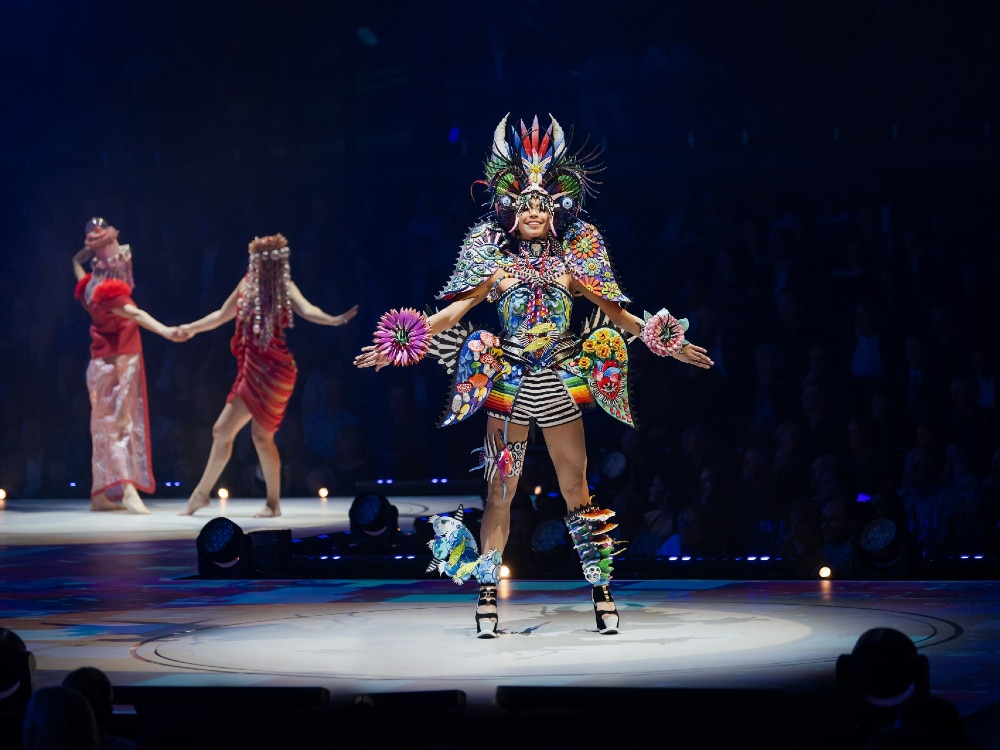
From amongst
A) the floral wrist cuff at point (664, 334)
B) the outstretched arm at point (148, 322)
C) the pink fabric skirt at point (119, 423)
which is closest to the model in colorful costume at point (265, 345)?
the outstretched arm at point (148, 322)

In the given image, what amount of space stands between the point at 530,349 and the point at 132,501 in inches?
237

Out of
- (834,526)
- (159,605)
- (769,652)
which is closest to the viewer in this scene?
(769,652)

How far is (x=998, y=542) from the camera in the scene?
6934 mm

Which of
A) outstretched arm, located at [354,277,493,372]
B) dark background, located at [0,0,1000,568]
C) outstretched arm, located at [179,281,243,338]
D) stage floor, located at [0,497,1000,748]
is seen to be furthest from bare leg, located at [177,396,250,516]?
outstretched arm, located at [354,277,493,372]

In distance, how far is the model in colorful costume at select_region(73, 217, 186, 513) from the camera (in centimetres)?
1090

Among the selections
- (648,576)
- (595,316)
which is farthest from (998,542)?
(595,316)

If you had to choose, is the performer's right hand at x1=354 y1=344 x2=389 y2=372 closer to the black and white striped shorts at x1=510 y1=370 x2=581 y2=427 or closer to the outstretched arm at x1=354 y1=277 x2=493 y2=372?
the outstretched arm at x1=354 y1=277 x2=493 y2=372

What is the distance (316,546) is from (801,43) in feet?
19.2

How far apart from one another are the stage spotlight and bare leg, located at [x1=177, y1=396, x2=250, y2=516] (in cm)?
323

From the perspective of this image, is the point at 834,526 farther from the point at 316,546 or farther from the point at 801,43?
the point at 801,43

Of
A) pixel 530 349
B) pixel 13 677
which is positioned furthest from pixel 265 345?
pixel 13 677

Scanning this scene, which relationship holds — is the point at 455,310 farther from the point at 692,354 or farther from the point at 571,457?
the point at 692,354

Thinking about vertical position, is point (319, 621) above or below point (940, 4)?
below

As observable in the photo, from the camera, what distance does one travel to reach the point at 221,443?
1048 centimetres
